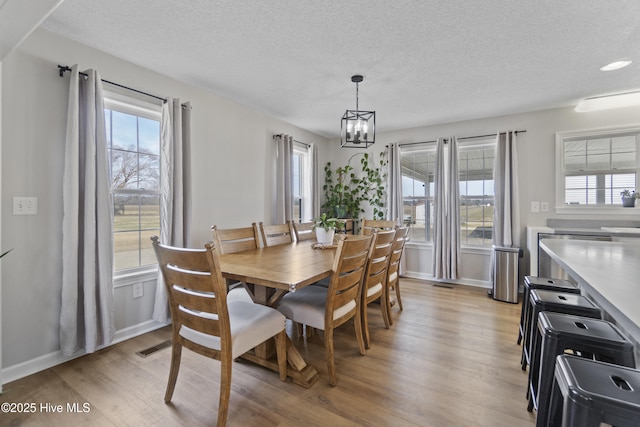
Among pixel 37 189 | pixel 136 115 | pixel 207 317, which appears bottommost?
pixel 207 317

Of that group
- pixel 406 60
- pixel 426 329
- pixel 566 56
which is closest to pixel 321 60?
pixel 406 60

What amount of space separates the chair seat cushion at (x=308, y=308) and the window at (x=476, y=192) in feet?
10.0

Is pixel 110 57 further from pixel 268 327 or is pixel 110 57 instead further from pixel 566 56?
pixel 566 56

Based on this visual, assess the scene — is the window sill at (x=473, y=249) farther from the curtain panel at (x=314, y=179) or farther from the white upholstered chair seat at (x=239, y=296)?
the white upholstered chair seat at (x=239, y=296)

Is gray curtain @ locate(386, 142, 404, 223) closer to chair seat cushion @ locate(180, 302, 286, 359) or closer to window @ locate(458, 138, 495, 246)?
window @ locate(458, 138, 495, 246)

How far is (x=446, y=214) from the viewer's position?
432 cm

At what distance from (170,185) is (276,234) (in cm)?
113

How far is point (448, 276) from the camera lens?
4293 millimetres

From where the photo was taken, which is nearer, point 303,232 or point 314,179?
point 303,232

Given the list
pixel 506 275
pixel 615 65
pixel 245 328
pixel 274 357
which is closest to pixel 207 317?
pixel 245 328

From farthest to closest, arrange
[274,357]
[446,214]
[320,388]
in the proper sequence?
[446,214] → [274,357] → [320,388]

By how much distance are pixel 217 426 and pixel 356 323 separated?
112 cm

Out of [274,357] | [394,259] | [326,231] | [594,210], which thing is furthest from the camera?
[594,210]

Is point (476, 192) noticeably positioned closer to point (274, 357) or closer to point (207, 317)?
point (274, 357)
